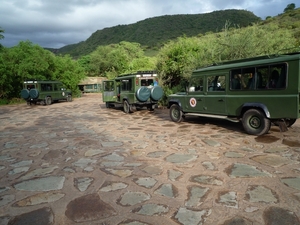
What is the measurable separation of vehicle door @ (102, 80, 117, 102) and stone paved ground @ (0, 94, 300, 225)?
8.48 meters

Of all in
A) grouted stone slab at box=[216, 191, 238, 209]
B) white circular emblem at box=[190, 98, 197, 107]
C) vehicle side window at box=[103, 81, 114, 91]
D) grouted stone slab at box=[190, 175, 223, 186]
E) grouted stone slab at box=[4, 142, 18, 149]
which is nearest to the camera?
grouted stone slab at box=[216, 191, 238, 209]

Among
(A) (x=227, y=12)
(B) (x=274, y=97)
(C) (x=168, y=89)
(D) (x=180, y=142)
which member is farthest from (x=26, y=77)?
(A) (x=227, y=12)

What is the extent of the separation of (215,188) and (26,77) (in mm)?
24190

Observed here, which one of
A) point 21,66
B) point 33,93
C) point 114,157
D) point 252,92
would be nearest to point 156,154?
point 114,157

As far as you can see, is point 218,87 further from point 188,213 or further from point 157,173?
point 188,213

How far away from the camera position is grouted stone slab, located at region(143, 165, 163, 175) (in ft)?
13.3

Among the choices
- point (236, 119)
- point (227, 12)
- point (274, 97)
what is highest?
point (227, 12)

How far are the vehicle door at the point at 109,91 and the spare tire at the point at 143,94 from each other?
10.5 ft

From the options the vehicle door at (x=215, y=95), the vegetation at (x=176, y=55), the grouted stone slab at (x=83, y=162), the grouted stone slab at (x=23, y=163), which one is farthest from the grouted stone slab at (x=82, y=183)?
the vegetation at (x=176, y=55)

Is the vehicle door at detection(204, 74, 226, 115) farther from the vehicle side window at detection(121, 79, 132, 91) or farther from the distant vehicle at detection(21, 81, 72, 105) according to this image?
the distant vehicle at detection(21, 81, 72, 105)

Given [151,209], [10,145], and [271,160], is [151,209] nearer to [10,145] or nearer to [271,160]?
[271,160]

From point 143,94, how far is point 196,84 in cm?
416

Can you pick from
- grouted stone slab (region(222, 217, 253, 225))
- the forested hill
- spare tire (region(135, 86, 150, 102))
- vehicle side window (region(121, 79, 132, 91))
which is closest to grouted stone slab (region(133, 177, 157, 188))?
grouted stone slab (region(222, 217, 253, 225))

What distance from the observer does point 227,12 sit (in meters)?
76.3
